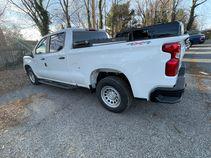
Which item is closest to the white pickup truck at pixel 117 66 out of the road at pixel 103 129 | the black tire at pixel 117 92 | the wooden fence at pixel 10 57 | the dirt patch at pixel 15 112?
the black tire at pixel 117 92

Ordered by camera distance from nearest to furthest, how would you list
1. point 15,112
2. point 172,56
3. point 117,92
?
1. point 172,56
2. point 117,92
3. point 15,112

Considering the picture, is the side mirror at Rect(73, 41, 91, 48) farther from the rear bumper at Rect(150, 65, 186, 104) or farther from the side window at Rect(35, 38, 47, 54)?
the rear bumper at Rect(150, 65, 186, 104)

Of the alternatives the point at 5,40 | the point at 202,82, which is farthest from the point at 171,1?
the point at 202,82

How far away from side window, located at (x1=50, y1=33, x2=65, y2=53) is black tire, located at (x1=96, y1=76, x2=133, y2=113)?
5.23 feet

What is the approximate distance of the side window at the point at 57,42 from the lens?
4450 millimetres

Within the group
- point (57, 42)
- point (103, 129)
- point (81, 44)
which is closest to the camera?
point (103, 129)

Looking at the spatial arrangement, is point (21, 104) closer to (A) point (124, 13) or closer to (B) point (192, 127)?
(B) point (192, 127)

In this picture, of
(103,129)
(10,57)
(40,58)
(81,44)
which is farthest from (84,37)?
(10,57)

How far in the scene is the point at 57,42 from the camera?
466 centimetres

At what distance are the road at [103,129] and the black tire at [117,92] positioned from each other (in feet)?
0.62

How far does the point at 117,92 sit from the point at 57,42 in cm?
232

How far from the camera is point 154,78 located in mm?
2871

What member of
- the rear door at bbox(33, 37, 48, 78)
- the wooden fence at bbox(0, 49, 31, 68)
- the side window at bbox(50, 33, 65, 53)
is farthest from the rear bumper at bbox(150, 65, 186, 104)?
the wooden fence at bbox(0, 49, 31, 68)

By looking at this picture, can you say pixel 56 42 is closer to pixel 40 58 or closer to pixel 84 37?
pixel 84 37
